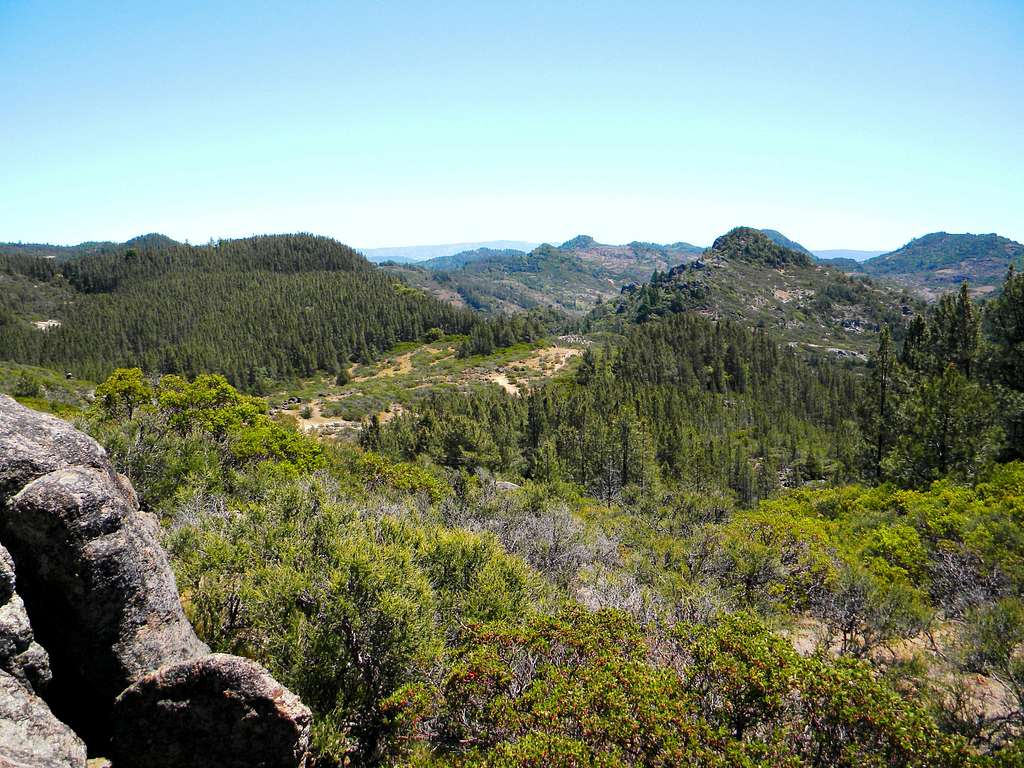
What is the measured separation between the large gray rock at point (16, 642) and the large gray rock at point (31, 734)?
0.37 m

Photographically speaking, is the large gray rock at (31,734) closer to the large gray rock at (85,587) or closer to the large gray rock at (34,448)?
the large gray rock at (85,587)

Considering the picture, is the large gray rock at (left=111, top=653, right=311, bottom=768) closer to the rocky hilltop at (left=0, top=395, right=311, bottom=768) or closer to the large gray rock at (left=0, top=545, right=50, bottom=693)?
the rocky hilltop at (left=0, top=395, right=311, bottom=768)

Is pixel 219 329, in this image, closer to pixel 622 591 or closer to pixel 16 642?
pixel 622 591

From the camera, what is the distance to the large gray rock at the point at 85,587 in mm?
10711

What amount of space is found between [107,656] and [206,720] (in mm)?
2628

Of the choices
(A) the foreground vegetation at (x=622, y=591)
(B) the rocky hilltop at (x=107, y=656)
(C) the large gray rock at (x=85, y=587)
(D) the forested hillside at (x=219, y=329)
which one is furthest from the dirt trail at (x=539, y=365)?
(B) the rocky hilltop at (x=107, y=656)

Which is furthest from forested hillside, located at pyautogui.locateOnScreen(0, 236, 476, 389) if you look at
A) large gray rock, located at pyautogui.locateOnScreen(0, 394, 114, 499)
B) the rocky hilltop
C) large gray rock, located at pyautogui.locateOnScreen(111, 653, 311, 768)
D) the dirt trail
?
large gray rock, located at pyautogui.locateOnScreen(111, 653, 311, 768)

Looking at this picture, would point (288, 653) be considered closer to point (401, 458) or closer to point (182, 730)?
point (182, 730)

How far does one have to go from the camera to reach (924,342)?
211 ft

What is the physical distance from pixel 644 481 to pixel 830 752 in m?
58.4

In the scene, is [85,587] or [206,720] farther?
[85,587]

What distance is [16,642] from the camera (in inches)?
383

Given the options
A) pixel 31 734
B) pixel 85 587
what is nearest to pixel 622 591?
pixel 85 587

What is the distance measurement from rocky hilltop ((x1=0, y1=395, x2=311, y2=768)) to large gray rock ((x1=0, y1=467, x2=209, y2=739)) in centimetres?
2
